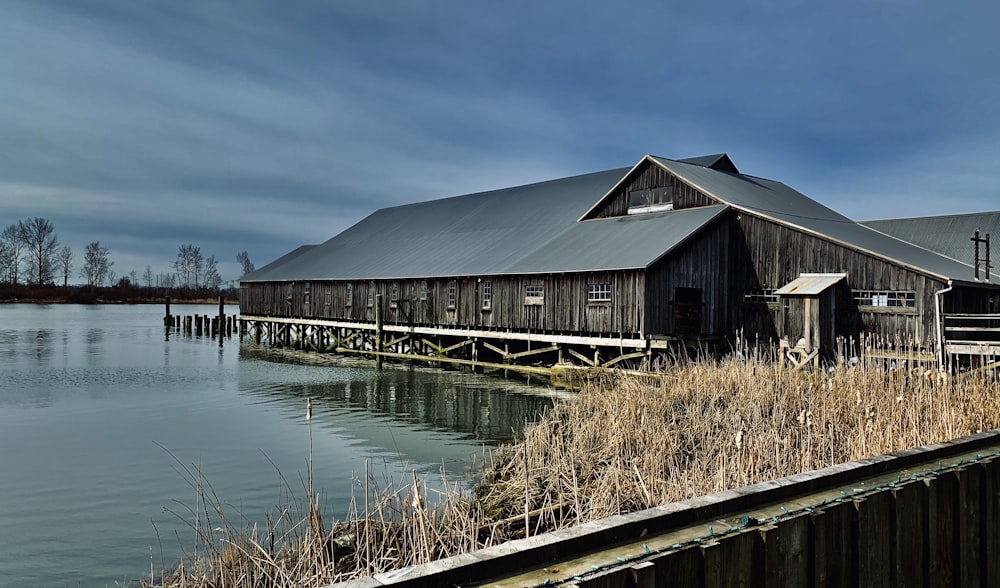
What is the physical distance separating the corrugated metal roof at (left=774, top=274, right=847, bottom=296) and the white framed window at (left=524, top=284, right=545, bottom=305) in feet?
31.1

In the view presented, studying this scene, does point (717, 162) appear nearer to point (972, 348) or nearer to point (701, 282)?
point (701, 282)

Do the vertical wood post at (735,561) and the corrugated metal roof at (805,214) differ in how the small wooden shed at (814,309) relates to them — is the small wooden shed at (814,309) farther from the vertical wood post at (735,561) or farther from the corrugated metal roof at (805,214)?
the vertical wood post at (735,561)

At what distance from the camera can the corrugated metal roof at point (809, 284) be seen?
23031 mm

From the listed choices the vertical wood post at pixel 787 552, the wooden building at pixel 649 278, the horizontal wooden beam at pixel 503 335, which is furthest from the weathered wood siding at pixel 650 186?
the vertical wood post at pixel 787 552

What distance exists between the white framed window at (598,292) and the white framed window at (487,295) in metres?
6.36

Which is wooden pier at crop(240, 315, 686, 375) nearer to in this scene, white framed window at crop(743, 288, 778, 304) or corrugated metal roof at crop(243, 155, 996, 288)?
corrugated metal roof at crop(243, 155, 996, 288)

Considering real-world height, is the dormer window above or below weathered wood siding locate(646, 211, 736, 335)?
above

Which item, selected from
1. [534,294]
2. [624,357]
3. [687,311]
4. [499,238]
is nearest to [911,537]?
[624,357]

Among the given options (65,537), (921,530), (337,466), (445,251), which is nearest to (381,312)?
(445,251)

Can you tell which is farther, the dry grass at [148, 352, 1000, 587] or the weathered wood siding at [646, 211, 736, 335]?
the weathered wood siding at [646, 211, 736, 335]

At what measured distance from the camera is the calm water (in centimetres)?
1017

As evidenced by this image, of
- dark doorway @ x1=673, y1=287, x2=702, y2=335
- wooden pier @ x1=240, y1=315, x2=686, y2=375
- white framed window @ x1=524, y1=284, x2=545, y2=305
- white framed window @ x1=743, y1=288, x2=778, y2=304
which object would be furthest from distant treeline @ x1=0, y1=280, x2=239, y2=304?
white framed window @ x1=743, y1=288, x2=778, y2=304

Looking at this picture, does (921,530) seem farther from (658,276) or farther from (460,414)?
(658,276)

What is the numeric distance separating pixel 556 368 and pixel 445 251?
569 inches
